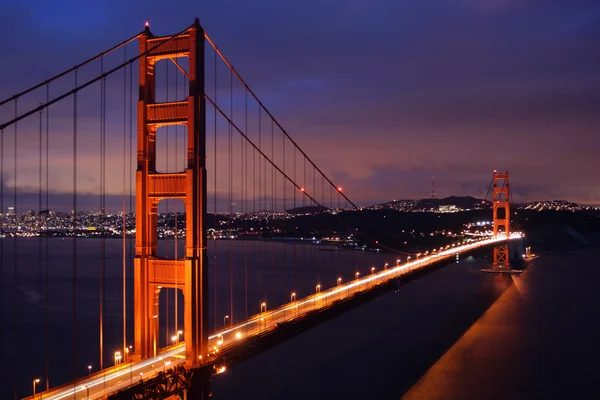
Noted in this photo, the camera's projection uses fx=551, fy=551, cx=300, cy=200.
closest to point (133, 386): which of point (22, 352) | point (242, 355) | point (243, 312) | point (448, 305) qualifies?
point (242, 355)

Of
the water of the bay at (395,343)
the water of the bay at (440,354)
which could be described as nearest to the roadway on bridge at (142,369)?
the water of the bay at (395,343)

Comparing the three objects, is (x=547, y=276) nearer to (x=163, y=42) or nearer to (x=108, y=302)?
(x=108, y=302)

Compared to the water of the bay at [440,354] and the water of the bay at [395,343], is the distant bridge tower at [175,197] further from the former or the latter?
the water of the bay at [440,354]

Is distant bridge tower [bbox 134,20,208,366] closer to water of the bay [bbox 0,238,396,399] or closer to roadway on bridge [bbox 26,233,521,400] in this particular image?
roadway on bridge [bbox 26,233,521,400]

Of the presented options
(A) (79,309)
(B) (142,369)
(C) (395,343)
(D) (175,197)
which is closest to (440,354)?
(C) (395,343)

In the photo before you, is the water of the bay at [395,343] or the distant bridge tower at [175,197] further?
the water of the bay at [395,343]

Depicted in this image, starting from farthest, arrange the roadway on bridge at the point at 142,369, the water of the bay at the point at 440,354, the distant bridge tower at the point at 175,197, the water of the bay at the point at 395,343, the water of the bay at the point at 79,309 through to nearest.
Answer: the water of the bay at the point at 79,309, the water of the bay at the point at 395,343, the water of the bay at the point at 440,354, the distant bridge tower at the point at 175,197, the roadway on bridge at the point at 142,369

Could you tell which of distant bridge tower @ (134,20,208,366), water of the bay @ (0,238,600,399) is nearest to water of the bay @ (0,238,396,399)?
water of the bay @ (0,238,600,399)

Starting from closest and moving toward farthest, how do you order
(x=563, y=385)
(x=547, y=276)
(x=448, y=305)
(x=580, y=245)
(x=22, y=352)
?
(x=563, y=385)
(x=22, y=352)
(x=448, y=305)
(x=547, y=276)
(x=580, y=245)
